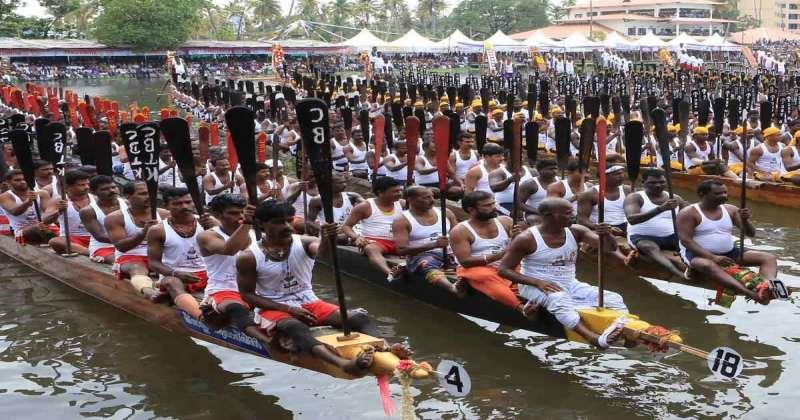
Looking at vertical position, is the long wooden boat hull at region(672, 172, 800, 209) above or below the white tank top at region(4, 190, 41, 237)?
below

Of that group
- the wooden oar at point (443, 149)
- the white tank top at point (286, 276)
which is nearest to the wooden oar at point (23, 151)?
the wooden oar at point (443, 149)

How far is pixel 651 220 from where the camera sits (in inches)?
359

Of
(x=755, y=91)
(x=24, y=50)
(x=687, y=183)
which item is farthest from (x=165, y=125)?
(x=24, y=50)

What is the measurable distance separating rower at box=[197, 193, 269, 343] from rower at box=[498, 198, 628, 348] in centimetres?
217

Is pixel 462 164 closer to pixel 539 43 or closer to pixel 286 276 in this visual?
pixel 286 276

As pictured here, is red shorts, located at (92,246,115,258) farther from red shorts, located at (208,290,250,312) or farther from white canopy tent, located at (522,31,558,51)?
white canopy tent, located at (522,31,558,51)

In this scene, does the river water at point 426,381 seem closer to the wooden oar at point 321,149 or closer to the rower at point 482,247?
the rower at point 482,247

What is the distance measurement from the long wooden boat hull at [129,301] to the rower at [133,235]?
0.19 m

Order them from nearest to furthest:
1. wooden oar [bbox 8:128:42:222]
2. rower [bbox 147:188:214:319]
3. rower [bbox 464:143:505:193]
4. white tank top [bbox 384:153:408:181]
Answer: rower [bbox 147:188:214:319] → wooden oar [bbox 8:128:42:222] → rower [bbox 464:143:505:193] → white tank top [bbox 384:153:408:181]

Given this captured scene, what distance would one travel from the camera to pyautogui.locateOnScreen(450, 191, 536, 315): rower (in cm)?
768

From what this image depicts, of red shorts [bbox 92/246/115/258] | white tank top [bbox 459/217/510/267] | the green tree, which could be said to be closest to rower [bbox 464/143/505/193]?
white tank top [bbox 459/217/510/267]

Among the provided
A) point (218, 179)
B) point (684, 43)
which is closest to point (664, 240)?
point (218, 179)

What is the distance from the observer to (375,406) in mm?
7039

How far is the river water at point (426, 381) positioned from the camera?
6.99 metres
